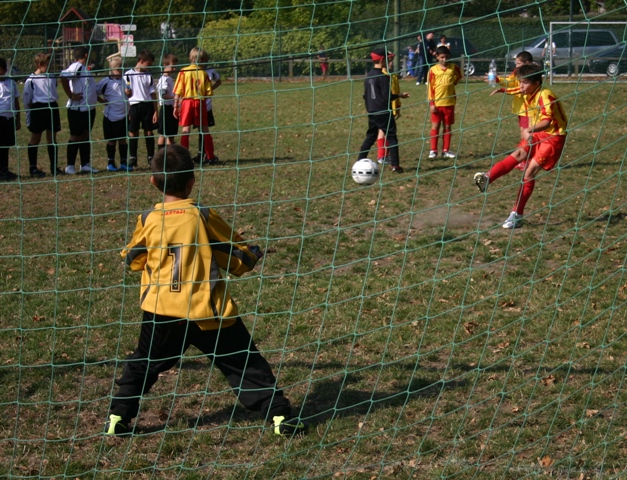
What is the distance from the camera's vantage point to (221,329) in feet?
12.2

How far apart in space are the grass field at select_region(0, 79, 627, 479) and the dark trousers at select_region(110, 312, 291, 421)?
130mm

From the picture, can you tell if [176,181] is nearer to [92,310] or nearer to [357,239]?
[92,310]

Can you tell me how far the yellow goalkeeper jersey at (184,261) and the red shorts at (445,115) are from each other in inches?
298

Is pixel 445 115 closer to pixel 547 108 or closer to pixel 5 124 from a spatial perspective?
pixel 547 108

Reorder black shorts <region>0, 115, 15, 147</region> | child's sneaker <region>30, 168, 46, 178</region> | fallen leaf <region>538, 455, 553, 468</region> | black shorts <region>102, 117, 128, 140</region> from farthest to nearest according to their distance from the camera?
black shorts <region>102, 117, 128, 140</region> → child's sneaker <region>30, 168, 46, 178</region> → black shorts <region>0, 115, 15, 147</region> → fallen leaf <region>538, 455, 553, 468</region>

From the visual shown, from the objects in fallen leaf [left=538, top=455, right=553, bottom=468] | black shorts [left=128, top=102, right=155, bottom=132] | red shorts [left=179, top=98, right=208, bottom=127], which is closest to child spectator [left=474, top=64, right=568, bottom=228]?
fallen leaf [left=538, top=455, right=553, bottom=468]

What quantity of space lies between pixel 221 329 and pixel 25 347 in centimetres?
183

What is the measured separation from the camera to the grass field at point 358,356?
363 cm

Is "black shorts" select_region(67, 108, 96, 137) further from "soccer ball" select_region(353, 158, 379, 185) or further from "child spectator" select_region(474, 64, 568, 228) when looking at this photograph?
"child spectator" select_region(474, 64, 568, 228)

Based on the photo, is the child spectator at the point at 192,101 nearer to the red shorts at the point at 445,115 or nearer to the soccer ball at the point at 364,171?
the soccer ball at the point at 364,171

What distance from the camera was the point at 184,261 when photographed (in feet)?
11.8

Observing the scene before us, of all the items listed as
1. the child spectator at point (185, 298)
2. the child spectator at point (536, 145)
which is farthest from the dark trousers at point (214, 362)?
the child spectator at point (536, 145)

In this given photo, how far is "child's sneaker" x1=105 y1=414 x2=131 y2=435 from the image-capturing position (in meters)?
3.77

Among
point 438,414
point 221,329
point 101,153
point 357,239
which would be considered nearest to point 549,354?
point 438,414
